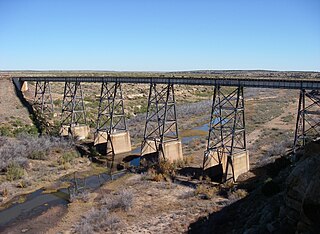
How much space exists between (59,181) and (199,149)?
37.8 ft

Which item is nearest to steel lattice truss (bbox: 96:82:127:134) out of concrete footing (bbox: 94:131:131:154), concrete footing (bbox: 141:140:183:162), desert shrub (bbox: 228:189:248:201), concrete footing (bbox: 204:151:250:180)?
concrete footing (bbox: 94:131:131:154)

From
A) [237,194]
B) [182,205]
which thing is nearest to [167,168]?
[182,205]

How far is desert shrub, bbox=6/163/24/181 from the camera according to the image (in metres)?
19.6

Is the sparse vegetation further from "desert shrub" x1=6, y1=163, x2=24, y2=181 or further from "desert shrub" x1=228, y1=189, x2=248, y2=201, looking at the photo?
"desert shrub" x1=6, y1=163, x2=24, y2=181

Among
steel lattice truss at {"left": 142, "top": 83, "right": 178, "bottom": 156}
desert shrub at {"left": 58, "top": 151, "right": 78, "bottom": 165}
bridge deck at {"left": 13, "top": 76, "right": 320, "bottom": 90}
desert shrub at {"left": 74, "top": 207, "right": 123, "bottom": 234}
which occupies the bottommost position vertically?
desert shrub at {"left": 74, "top": 207, "right": 123, "bottom": 234}

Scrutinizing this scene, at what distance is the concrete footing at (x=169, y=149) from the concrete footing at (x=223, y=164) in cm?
379

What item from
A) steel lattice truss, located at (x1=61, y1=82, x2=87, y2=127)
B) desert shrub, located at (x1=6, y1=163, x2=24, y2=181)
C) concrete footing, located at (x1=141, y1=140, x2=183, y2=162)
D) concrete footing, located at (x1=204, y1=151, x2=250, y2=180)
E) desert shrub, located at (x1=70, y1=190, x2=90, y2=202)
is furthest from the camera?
steel lattice truss, located at (x1=61, y1=82, x2=87, y2=127)

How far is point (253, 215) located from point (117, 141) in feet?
55.0

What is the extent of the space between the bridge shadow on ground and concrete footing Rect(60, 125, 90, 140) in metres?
18.2

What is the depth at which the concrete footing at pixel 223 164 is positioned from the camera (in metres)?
18.2

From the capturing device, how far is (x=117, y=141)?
26.0 m

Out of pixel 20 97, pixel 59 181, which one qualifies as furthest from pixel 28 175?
pixel 20 97

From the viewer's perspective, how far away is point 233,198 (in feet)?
49.2

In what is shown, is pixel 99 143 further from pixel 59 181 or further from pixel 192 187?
pixel 192 187
